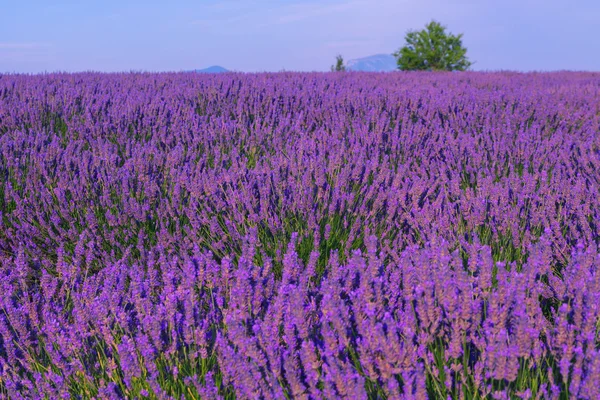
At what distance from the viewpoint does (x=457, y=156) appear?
3314mm

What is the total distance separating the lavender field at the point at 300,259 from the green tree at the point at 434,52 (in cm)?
1506

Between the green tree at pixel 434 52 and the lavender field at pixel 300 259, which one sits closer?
the lavender field at pixel 300 259

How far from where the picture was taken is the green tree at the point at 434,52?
19.4 m

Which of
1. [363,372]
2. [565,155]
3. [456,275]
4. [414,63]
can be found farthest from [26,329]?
[414,63]

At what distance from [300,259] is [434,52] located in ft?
61.4

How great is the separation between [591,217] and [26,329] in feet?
7.35

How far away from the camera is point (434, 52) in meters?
19.3

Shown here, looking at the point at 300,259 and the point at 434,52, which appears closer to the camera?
the point at 300,259

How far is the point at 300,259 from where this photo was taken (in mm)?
1962

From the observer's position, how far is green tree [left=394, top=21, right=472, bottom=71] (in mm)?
19422

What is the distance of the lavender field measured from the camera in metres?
1.25

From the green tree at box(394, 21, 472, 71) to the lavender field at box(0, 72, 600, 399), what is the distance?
1506cm

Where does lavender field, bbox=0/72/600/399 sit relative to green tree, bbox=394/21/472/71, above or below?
below

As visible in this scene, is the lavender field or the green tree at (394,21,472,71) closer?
the lavender field
